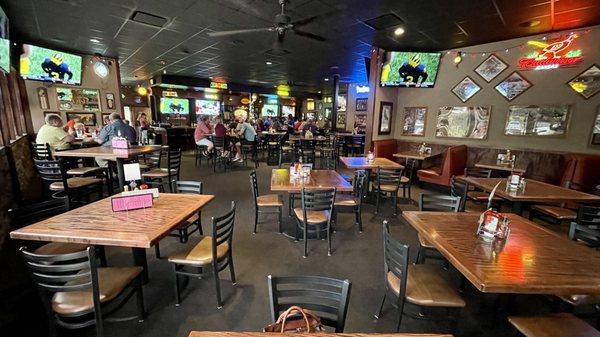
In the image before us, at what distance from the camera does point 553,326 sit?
157 cm

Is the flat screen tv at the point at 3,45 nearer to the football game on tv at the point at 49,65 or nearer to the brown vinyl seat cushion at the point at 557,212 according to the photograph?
the football game on tv at the point at 49,65

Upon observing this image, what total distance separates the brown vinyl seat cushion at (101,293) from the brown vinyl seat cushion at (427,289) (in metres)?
2.05

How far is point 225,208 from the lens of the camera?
478 centimetres

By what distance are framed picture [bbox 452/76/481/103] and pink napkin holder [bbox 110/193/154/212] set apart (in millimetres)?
7270

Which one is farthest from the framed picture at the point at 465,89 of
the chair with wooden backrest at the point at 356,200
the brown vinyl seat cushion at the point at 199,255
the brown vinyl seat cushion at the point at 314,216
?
the brown vinyl seat cushion at the point at 199,255

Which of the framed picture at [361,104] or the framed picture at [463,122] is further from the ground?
the framed picture at [361,104]

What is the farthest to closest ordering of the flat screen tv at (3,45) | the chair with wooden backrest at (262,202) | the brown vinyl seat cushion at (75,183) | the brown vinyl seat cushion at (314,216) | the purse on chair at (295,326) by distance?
the brown vinyl seat cushion at (75,183)
the chair with wooden backrest at (262,202)
the flat screen tv at (3,45)
the brown vinyl seat cushion at (314,216)
the purse on chair at (295,326)

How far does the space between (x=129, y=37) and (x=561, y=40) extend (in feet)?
30.3

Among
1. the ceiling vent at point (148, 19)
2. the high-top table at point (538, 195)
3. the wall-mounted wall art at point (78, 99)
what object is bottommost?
the high-top table at point (538, 195)

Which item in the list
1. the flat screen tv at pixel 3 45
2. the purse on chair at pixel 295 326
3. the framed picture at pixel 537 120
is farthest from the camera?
the framed picture at pixel 537 120

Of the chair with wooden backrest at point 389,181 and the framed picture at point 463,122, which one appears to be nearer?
the chair with wooden backrest at point 389,181

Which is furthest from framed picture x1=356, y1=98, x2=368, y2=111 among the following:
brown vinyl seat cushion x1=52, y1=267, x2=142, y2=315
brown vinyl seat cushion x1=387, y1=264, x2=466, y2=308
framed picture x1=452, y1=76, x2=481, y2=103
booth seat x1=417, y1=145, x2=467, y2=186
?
brown vinyl seat cushion x1=52, y1=267, x2=142, y2=315

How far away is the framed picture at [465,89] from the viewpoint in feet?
20.9

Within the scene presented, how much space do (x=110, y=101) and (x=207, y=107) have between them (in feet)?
23.4
